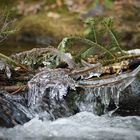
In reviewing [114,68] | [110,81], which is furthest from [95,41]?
[110,81]

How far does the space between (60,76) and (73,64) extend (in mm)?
166

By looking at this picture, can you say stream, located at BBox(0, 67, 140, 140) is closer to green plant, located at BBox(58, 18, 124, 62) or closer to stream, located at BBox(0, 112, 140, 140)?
stream, located at BBox(0, 112, 140, 140)

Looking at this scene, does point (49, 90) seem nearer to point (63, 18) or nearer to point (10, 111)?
point (10, 111)

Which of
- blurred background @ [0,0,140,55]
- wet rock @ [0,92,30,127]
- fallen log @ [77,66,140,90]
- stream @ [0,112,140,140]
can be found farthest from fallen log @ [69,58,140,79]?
blurred background @ [0,0,140,55]

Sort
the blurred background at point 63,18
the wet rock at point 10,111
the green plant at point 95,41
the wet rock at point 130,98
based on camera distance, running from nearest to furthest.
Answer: the wet rock at point 10,111 → the wet rock at point 130,98 → the green plant at point 95,41 → the blurred background at point 63,18

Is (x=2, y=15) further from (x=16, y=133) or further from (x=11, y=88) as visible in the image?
(x=16, y=133)

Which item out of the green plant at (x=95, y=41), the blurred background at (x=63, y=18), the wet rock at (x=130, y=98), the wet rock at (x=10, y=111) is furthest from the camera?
the blurred background at (x=63, y=18)

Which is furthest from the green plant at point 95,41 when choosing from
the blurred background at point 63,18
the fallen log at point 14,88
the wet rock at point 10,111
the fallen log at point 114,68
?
the blurred background at point 63,18

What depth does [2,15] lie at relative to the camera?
3.39m

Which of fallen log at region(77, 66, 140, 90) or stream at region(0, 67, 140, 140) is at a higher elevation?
fallen log at region(77, 66, 140, 90)

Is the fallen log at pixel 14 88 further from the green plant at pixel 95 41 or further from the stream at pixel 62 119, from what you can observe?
the green plant at pixel 95 41

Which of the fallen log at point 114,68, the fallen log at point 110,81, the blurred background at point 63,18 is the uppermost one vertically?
the fallen log at point 114,68

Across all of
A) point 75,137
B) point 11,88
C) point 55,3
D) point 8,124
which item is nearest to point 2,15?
point 11,88

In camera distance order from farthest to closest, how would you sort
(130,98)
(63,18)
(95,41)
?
1. (63,18)
2. (95,41)
3. (130,98)
